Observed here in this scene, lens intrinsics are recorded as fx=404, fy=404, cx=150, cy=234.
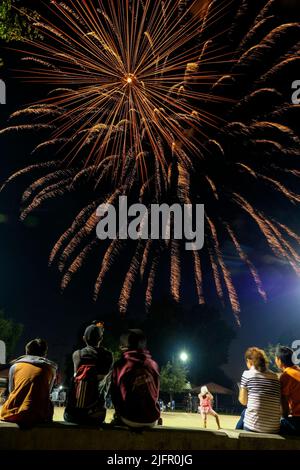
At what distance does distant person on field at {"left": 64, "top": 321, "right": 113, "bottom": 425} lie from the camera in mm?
4046

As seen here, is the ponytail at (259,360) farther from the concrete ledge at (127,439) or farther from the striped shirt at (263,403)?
the concrete ledge at (127,439)

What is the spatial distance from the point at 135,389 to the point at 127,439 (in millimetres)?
451

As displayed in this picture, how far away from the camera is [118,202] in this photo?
54.9 feet

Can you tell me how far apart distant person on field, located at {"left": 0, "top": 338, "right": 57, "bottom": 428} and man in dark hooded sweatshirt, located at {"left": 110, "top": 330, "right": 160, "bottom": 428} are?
0.66 m

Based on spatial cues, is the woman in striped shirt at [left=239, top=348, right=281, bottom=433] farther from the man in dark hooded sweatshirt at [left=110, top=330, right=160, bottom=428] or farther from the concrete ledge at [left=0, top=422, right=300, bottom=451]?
the man in dark hooded sweatshirt at [left=110, top=330, right=160, bottom=428]

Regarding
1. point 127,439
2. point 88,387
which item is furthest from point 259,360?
point 88,387

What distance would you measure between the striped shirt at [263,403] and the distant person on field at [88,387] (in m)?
1.61

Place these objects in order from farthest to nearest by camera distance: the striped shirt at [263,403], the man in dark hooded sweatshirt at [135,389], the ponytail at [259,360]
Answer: the ponytail at [259,360] → the striped shirt at [263,403] → the man in dark hooded sweatshirt at [135,389]

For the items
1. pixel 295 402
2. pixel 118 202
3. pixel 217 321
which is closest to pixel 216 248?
pixel 118 202

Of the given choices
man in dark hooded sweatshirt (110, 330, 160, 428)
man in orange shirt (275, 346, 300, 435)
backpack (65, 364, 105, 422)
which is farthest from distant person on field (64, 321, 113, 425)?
man in orange shirt (275, 346, 300, 435)

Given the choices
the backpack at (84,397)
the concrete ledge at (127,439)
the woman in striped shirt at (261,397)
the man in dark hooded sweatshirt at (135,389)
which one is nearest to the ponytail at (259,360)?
the woman in striped shirt at (261,397)

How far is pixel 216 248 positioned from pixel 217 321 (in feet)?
175

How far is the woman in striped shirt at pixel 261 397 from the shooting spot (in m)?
4.35

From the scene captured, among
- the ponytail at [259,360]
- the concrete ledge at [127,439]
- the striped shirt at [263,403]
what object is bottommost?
the concrete ledge at [127,439]
